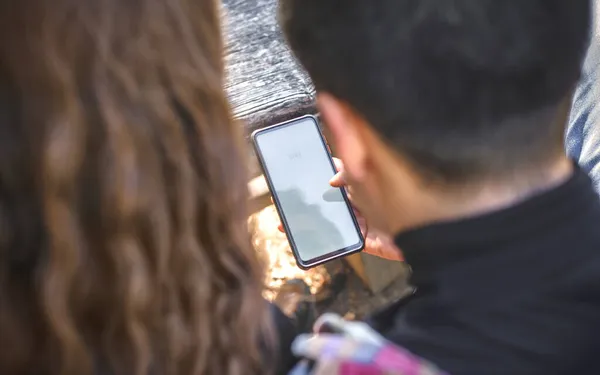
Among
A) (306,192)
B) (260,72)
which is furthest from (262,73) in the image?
(306,192)

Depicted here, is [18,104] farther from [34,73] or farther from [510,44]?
[510,44]

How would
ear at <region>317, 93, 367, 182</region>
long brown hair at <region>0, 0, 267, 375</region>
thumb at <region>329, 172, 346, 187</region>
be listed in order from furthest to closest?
thumb at <region>329, 172, 346, 187</region> → ear at <region>317, 93, 367, 182</region> → long brown hair at <region>0, 0, 267, 375</region>

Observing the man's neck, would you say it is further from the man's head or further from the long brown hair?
the long brown hair

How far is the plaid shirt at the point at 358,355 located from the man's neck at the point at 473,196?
102mm

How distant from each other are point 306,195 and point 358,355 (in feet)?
1.71

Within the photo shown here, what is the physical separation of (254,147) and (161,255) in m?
0.52

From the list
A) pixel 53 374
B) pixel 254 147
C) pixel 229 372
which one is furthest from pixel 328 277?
pixel 53 374

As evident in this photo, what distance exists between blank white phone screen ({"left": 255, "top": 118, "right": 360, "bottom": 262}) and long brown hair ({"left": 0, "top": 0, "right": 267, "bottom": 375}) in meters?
0.44

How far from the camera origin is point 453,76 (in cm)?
50

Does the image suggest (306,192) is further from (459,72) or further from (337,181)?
(459,72)

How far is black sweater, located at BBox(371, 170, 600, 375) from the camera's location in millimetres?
507

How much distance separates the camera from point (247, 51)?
107 centimetres

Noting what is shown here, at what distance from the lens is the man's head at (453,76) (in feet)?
1.62

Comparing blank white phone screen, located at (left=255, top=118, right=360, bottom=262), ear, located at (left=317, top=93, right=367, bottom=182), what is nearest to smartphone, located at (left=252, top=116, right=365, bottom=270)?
blank white phone screen, located at (left=255, top=118, right=360, bottom=262)
